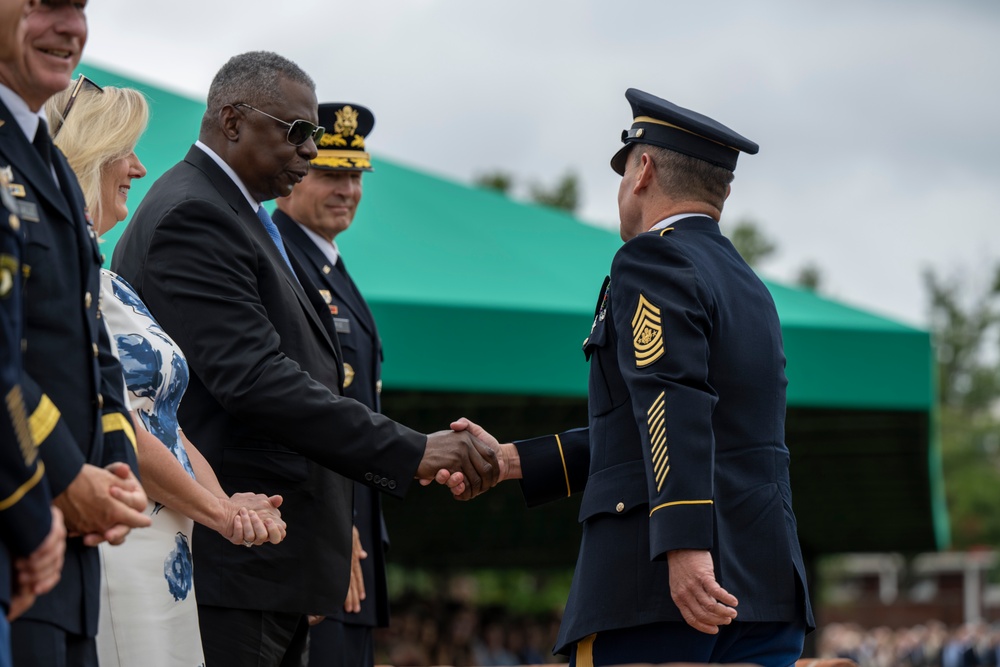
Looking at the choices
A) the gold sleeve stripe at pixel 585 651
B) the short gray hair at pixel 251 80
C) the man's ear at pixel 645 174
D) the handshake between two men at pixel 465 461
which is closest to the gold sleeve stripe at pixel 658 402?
the gold sleeve stripe at pixel 585 651

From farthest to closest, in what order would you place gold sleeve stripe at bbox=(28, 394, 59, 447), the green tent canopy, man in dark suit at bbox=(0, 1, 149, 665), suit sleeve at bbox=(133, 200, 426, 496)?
1. the green tent canopy
2. suit sleeve at bbox=(133, 200, 426, 496)
3. man in dark suit at bbox=(0, 1, 149, 665)
4. gold sleeve stripe at bbox=(28, 394, 59, 447)

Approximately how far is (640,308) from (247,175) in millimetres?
1069

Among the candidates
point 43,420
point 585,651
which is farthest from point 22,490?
point 585,651

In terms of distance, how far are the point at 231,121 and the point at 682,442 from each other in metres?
1.42

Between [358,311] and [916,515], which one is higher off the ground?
[358,311]

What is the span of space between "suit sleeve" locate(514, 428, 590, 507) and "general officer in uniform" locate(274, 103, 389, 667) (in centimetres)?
48

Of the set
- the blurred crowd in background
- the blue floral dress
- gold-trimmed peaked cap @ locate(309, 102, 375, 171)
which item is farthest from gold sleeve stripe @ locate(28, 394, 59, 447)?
the blurred crowd in background

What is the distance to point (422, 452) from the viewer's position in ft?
11.6

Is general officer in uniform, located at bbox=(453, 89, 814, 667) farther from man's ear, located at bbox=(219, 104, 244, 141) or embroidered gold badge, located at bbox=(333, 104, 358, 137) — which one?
embroidered gold badge, located at bbox=(333, 104, 358, 137)

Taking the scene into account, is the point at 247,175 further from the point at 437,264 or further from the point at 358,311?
the point at 437,264

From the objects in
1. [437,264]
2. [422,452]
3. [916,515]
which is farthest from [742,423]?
[916,515]

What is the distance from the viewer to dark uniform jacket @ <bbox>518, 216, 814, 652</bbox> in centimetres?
299

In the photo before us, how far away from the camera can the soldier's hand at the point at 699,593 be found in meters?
2.92

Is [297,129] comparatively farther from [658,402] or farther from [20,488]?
[20,488]
